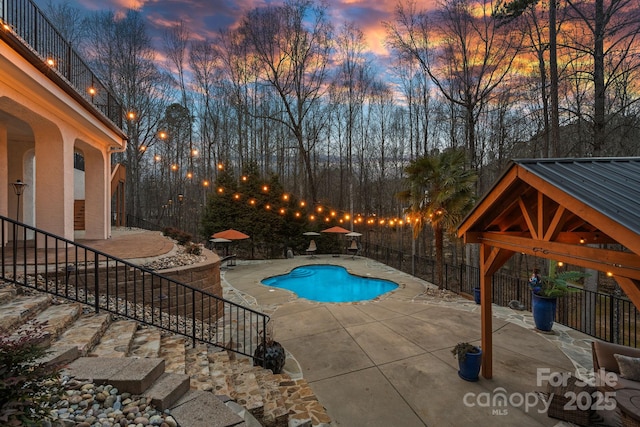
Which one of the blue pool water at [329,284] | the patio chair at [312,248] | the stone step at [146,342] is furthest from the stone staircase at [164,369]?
the patio chair at [312,248]

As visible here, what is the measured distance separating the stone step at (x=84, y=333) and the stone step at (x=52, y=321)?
8cm

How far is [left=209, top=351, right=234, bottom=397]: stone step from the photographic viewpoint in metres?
3.45

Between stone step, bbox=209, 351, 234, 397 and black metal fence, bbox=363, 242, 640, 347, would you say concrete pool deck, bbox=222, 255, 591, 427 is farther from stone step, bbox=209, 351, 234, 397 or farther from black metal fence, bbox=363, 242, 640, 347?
stone step, bbox=209, 351, 234, 397

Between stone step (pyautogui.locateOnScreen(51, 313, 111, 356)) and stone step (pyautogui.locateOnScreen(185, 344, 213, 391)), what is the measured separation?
1.24 m

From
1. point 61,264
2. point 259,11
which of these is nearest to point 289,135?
point 259,11

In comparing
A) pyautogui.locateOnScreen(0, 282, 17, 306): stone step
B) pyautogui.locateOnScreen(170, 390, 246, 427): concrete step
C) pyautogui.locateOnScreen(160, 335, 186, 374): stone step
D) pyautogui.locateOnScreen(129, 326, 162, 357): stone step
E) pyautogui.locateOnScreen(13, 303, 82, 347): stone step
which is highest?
pyautogui.locateOnScreen(0, 282, 17, 306): stone step

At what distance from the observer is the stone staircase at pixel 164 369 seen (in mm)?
2732

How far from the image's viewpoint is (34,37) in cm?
557

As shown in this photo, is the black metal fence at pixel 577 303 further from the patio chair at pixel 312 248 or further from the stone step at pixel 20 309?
the stone step at pixel 20 309

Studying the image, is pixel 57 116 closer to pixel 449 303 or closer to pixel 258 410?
pixel 258 410

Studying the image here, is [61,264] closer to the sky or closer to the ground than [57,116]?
closer to the ground

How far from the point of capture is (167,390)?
9.16 ft

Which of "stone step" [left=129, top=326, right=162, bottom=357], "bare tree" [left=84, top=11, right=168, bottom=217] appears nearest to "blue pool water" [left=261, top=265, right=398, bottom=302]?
"stone step" [left=129, top=326, right=162, bottom=357]

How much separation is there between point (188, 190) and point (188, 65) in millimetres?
12002
